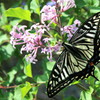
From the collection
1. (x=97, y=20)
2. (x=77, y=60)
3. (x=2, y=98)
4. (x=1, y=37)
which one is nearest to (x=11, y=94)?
(x=2, y=98)

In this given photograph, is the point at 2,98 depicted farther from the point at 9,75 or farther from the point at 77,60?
the point at 77,60

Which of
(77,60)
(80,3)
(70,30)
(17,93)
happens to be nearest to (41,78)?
(17,93)

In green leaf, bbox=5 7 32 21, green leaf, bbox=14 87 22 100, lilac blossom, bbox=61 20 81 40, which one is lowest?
green leaf, bbox=14 87 22 100

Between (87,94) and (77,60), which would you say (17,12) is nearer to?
(77,60)

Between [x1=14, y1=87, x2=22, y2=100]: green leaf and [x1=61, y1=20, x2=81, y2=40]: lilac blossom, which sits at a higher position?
[x1=61, y1=20, x2=81, y2=40]: lilac blossom

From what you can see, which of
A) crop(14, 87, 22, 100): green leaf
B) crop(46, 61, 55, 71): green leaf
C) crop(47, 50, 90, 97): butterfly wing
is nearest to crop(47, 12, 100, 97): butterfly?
crop(47, 50, 90, 97): butterfly wing

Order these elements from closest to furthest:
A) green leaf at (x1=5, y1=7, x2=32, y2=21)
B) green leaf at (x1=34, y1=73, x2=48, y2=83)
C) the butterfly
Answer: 1. the butterfly
2. green leaf at (x1=5, y1=7, x2=32, y2=21)
3. green leaf at (x1=34, y1=73, x2=48, y2=83)

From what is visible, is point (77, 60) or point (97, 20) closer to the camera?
point (97, 20)

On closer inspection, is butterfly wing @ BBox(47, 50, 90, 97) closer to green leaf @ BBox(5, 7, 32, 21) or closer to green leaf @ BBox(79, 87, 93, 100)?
green leaf @ BBox(79, 87, 93, 100)

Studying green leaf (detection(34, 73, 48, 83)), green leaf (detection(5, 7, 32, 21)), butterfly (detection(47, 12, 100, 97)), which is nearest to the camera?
butterfly (detection(47, 12, 100, 97))
